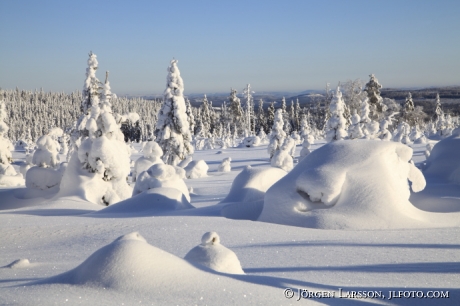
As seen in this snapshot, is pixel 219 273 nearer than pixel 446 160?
Yes

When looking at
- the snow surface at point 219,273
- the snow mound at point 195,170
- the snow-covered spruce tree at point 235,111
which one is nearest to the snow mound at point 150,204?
the snow surface at point 219,273

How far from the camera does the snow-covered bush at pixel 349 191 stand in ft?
20.6

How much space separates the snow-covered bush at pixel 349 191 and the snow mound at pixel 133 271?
389cm

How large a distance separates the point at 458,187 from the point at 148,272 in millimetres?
9109

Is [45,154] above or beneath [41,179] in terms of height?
above

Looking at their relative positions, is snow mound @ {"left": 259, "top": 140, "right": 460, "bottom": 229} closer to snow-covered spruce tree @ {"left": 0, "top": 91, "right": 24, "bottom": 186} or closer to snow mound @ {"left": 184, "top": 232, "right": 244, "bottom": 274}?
snow mound @ {"left": 184, "top": 232, "right": 244, "bottom": 274}

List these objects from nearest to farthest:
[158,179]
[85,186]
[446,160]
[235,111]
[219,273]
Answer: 1. [219,273]
2. [158,179]
3. [446,160]
4. [85,186]
5. [235,111]

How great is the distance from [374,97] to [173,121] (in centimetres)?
2799

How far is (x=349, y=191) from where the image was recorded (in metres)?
6.44

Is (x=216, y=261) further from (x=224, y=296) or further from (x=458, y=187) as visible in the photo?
(x=458, y=187)

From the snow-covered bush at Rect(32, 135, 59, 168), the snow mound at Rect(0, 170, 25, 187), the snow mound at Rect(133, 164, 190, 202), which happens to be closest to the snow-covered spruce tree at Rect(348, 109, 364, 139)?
the snow mound at Rect(133, 164, 190, 202)

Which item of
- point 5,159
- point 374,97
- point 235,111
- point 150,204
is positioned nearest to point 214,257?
point 150,204

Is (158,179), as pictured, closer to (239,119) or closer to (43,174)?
(43,174)

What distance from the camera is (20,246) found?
564 centimetres
